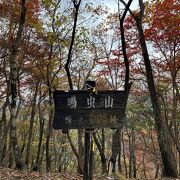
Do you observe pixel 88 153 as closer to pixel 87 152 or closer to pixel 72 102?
pixel 87 152

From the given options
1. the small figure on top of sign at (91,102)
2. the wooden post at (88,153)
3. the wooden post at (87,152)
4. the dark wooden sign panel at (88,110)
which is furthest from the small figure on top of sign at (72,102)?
the wooden post at (87,152)

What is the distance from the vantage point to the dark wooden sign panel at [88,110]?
5.96 meters

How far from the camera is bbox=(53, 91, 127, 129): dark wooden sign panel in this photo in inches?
235

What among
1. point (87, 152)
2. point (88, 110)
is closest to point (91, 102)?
point (88, 110)

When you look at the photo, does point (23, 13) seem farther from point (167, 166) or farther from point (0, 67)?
point (0, 67)

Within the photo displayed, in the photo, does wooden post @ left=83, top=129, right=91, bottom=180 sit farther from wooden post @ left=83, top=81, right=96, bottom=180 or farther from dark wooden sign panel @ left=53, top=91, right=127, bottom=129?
dark wooden sign panel @ left=53, top=91, right=127, bottom=129

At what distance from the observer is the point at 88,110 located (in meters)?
6.04

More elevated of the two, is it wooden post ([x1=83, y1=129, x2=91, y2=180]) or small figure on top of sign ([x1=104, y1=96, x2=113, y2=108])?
small figure on top of sign ([x1=104, y1=96, x2=113, y2=108])

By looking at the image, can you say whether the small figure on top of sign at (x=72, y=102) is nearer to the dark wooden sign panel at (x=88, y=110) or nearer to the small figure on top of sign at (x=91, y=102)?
the dark wooden sign panel at (x=88, y=110)

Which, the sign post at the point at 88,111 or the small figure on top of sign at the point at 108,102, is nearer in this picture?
the sign post at the point at 88,111

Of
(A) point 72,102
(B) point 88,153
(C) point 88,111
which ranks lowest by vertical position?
(B) point 88,153

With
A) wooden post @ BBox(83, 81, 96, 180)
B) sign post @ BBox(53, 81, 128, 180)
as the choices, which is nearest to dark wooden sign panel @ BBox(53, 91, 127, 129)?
sign post @ BBox(53, 81, 128, 180)

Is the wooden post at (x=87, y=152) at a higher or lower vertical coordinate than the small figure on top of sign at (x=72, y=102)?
lower

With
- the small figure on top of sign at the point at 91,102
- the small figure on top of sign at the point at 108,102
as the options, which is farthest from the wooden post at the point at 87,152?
the small figure on top of sign at the point at 108,102
